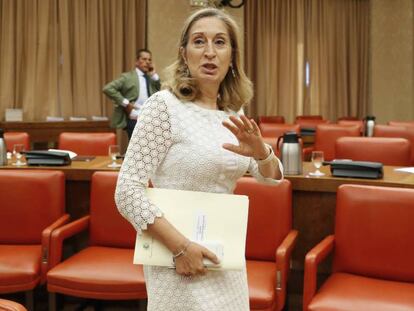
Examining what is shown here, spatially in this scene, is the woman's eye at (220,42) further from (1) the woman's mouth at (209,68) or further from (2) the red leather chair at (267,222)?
(2) the red leather chair at (267,222)

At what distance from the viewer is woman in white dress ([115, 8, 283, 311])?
1.40 m

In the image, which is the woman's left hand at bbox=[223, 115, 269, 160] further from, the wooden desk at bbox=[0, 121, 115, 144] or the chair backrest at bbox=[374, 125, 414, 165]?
the wooden desk at bbox=[0, 121, 115, 144]

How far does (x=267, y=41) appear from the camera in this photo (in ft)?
30.3

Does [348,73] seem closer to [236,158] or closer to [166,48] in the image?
[166,48]

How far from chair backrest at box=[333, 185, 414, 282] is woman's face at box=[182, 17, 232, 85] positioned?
1.25m

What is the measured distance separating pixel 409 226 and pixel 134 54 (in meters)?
6.23

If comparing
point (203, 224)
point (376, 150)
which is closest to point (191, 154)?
point (203, 224)

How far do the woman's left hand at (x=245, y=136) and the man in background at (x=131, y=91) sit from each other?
5.38 meters

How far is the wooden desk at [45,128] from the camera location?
7125mm

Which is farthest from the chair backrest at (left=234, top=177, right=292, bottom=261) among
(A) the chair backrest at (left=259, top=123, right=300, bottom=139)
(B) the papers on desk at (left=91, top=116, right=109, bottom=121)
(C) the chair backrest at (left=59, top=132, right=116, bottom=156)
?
(B) the papers on desk at (left=91, top=116, right=109, bottom=121)

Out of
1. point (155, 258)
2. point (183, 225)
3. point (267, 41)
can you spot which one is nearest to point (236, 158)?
point (183, 225)

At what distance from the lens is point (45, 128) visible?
7.25 meters

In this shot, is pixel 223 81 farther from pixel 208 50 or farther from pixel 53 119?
pixel 53 119

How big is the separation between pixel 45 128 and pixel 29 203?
4.43 m
